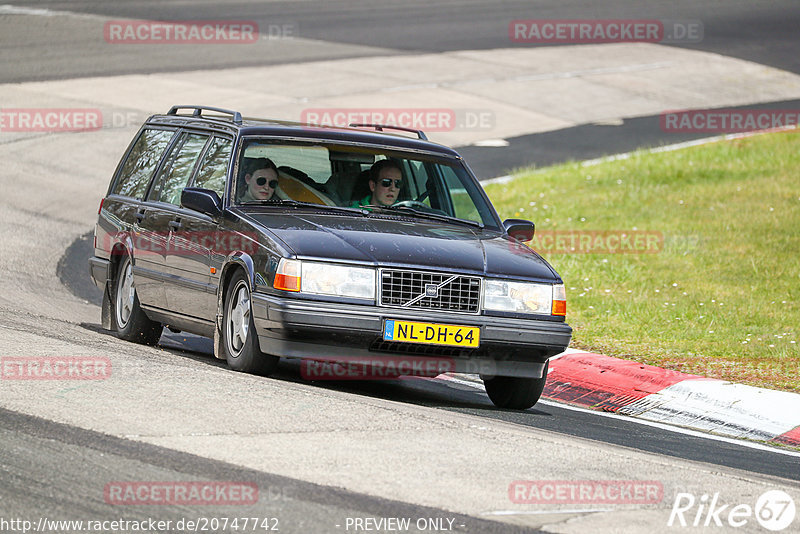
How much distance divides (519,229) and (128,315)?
3.09 m

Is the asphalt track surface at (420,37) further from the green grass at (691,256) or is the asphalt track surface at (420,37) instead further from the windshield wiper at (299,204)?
the windshield wiper at (299,204)

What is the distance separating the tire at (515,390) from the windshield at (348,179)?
44.9 inches

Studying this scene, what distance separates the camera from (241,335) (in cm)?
843

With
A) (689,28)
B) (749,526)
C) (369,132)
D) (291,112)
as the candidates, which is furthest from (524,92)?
(749,526)

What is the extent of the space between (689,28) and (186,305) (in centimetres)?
2979

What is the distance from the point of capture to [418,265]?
8.00 m

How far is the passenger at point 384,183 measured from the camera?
924 cm

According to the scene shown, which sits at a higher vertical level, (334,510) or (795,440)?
(334,510)

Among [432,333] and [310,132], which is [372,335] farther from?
[310,132]

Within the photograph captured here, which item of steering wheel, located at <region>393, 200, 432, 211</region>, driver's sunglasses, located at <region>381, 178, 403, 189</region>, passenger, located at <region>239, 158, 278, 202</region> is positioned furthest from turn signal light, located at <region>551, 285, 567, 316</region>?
passenger, located at <region>239, 158, 278, 202</region>

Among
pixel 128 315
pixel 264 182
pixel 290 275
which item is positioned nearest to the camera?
pixel 290 275

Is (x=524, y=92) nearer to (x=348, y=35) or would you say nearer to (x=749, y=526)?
(x=348, y=35)

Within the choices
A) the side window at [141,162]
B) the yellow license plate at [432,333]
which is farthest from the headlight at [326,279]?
the side window at [141,162]

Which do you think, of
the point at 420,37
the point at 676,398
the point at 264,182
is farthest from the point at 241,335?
the point at 420,37
